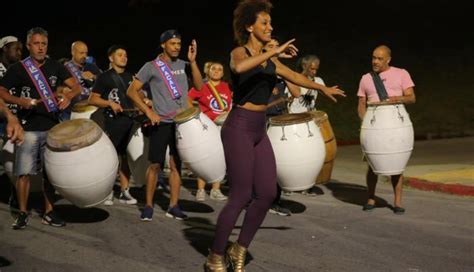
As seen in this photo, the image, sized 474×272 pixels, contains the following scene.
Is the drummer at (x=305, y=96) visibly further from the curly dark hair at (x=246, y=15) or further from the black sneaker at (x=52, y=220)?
the curly dark hair at (x=246, y=15)

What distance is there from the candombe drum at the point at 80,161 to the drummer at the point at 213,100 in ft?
8.01

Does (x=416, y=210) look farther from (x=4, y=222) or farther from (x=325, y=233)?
(x=4, y=222)

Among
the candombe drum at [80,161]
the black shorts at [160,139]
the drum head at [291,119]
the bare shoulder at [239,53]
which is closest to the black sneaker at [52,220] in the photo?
the candombe drum at [80,161]

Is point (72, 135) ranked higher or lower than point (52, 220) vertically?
higher

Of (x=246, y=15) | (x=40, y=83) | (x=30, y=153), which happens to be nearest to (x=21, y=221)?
(x=30, y=153)

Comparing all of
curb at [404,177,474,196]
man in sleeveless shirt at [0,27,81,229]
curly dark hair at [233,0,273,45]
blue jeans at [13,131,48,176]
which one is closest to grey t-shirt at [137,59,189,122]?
man in sleeveless shirt at [0,27,81,229]

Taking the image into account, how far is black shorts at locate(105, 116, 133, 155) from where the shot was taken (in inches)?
369

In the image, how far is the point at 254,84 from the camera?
5828mm

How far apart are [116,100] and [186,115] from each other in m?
1.76

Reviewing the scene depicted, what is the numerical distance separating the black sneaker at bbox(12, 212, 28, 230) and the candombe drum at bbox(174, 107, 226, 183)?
182cm

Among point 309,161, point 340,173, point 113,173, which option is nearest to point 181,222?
point 113,173

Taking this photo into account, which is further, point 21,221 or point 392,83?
point 392,83

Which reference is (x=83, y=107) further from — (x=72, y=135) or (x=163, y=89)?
(x=72, y=135)

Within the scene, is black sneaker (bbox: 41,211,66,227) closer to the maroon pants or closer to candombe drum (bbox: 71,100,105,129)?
candombe drum (bbox: 71,100,105,129)
